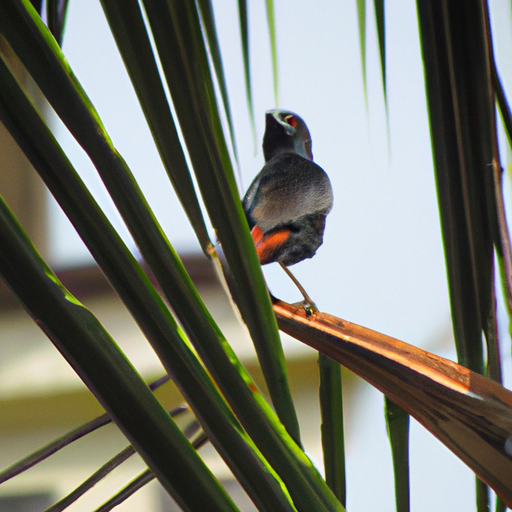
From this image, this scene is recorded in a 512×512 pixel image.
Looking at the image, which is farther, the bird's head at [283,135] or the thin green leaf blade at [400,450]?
the bird's head at [283,135]

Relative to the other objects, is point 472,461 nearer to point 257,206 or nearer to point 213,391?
point 213,391

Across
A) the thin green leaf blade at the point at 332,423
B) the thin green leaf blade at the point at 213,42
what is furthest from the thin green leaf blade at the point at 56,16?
the thin green leaf blade at the point at 332,423

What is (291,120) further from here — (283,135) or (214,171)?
(214,171)

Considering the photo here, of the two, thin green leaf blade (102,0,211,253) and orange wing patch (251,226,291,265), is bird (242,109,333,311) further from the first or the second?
thin green leaf blade (102,0,211,253)

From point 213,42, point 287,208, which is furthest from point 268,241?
point 213,42

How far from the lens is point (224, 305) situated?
3.45ft

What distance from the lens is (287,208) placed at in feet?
0.90

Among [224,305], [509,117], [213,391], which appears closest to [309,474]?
[213,391]

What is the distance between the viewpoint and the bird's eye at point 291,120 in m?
0.34

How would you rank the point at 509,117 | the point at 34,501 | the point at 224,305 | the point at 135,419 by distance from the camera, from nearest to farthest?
the point at 135,419 → the point at 509,117 → the point at 34,501 → the point at 224,305

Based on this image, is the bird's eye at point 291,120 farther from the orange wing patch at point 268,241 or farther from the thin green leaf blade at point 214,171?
the thin green leaf blade at point 214,171

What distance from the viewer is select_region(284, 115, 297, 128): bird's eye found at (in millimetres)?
341

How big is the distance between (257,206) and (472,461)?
199 mm

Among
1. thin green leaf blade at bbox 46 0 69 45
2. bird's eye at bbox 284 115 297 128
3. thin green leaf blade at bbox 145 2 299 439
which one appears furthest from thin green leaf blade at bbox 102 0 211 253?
bird's eye at bbox 284 115 297 128
